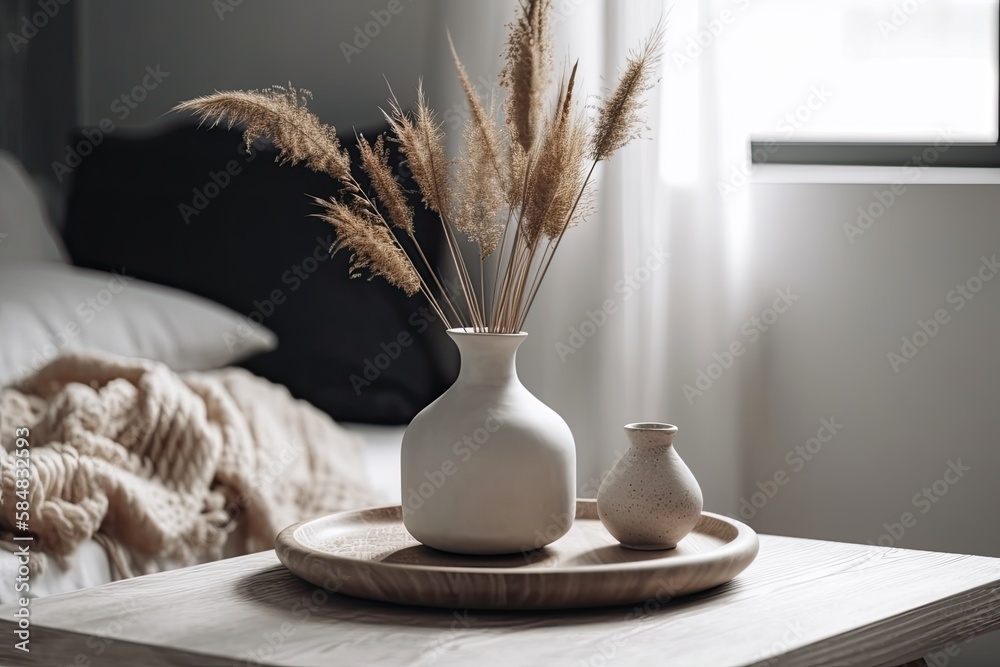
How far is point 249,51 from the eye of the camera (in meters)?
2.67

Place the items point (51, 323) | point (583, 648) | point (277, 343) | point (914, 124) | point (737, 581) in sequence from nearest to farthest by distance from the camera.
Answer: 1. point (583, 648)
2. point (737, 581)
3. point (51, 323)
4. point (277, 343)
5. point (914, 124)

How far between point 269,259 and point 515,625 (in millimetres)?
1388

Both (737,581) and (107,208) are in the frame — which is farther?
(107,208)

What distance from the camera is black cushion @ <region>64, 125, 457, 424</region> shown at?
81.4 inches

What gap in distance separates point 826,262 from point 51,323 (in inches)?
55.4

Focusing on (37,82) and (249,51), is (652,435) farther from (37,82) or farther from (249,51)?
(37,82)

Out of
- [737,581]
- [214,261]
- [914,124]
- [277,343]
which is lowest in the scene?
[737,581]

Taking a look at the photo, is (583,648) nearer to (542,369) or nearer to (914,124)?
(542,369)

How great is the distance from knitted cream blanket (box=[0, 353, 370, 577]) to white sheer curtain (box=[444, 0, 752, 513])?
58cm

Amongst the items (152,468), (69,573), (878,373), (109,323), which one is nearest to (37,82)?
(109,323)

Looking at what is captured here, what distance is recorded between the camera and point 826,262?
7.01 ft

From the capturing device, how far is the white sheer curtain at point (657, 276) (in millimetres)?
2145

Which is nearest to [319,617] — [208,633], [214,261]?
[208,633]

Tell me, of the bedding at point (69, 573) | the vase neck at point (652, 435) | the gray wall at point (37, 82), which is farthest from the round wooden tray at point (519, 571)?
the gray wall at point (37, 82)
